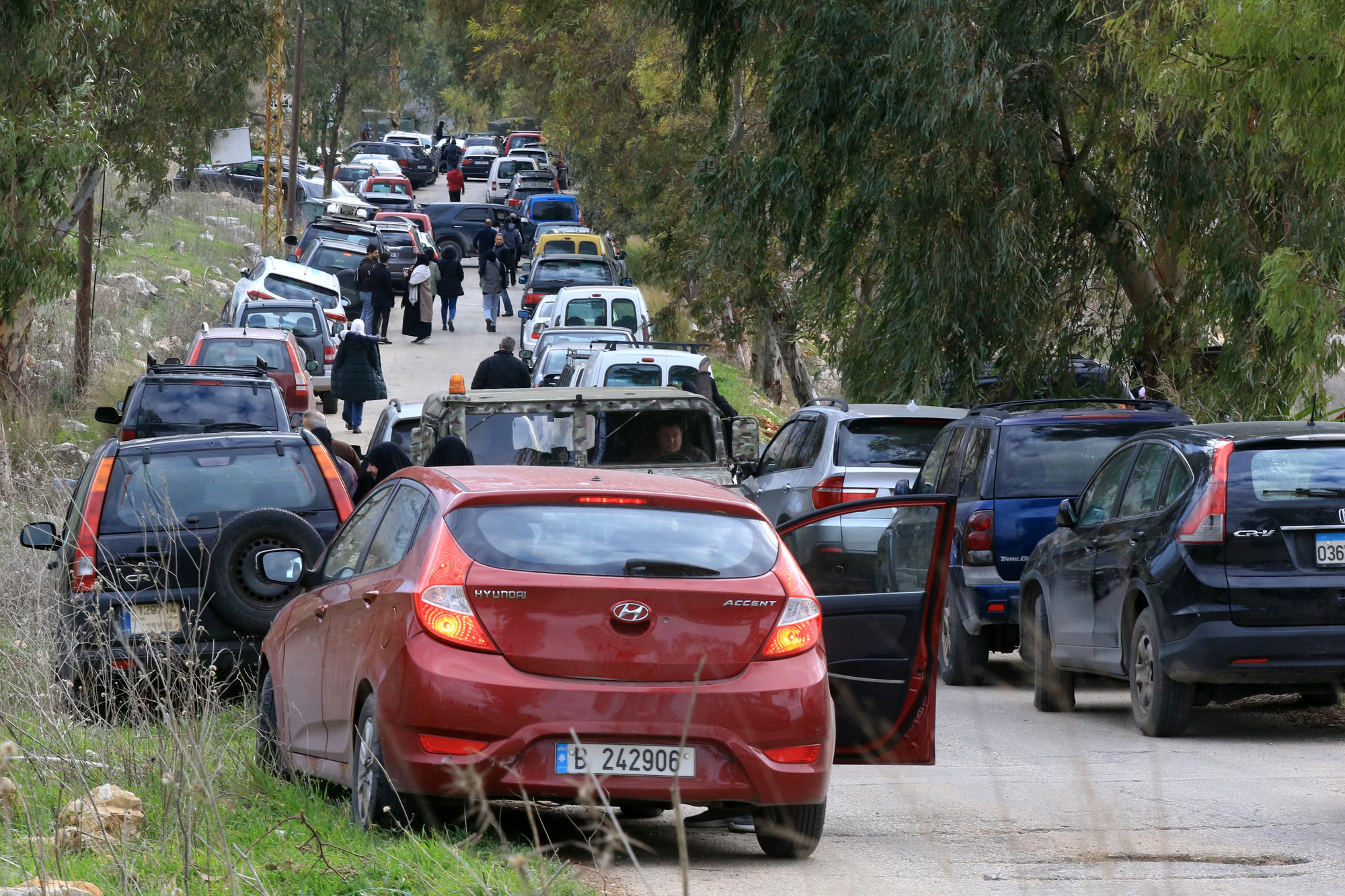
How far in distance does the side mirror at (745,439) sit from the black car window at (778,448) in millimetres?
254

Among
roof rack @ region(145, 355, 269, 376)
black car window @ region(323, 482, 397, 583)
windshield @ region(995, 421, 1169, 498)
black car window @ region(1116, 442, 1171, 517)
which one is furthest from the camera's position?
roof rack @ region(145, 355, 269, 376)

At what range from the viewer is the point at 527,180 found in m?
64.9

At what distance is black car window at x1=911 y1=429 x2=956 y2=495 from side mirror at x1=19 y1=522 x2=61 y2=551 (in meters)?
6.26

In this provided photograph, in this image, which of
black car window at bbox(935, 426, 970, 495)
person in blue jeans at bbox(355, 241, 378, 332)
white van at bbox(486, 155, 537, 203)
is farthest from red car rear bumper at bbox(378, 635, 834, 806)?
white van at bbox(486, 155, 537, 203)

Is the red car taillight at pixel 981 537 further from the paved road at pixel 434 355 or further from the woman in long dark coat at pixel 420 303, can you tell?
the woman in long dark coat at pixel 420 303

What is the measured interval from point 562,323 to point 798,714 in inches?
1042

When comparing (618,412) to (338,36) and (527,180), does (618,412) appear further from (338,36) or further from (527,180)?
(338,36)

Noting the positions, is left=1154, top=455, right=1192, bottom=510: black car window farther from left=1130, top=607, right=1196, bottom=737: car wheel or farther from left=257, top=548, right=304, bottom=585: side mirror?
left=257, top=548, right=304, bottom=585: side mirror

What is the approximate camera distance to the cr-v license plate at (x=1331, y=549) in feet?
29.9

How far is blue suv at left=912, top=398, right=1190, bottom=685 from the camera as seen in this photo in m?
12.2

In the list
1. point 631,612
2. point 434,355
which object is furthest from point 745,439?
point 434,355

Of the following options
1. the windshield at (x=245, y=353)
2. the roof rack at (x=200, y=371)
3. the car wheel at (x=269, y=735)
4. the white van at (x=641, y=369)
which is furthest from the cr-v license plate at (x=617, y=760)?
the windshield at (x=245, y=353)

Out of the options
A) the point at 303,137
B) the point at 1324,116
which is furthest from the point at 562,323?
the point at 303,137

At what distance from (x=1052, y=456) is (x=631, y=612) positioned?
6912mm
